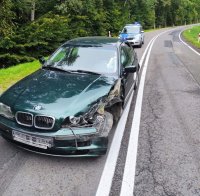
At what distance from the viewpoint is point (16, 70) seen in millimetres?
11797

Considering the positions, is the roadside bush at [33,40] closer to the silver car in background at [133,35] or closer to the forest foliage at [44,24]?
the forest foliage at [44,24]

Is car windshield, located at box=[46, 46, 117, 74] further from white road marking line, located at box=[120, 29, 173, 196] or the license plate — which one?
the license plate

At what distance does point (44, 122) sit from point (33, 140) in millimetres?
302

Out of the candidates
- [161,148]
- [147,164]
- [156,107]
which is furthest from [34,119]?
A: [156,107]

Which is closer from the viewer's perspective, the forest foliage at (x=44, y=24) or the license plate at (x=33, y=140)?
the license plate at (x=33, y=140)

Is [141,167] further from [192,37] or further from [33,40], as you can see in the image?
[192,37]

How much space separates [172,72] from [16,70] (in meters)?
6.17

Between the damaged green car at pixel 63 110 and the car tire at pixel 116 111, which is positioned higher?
the damaged green car at pixel 63 110

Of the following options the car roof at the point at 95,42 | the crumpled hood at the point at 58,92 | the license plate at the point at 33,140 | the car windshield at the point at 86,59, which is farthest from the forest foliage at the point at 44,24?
the license plate at the point at 33,140

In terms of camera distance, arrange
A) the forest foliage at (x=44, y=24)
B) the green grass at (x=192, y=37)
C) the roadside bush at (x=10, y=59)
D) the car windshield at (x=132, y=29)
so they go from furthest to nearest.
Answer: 1. the green grass at (x=192, y=37)
2. the car windshield at (x=132, y=29)
3. the roadside bush at (x=10, y=59)
4. the forest foliage at (x=44, y=24)

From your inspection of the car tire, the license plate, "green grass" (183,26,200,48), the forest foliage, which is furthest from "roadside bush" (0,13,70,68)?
the license plate

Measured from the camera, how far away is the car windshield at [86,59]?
19.9 ft

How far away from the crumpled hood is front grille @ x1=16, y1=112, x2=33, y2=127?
0.07 meters

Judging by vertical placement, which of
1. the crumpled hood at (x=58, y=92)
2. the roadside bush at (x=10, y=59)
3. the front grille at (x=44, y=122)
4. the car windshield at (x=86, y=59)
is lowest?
the roadside bush at (x=10, y=59)
